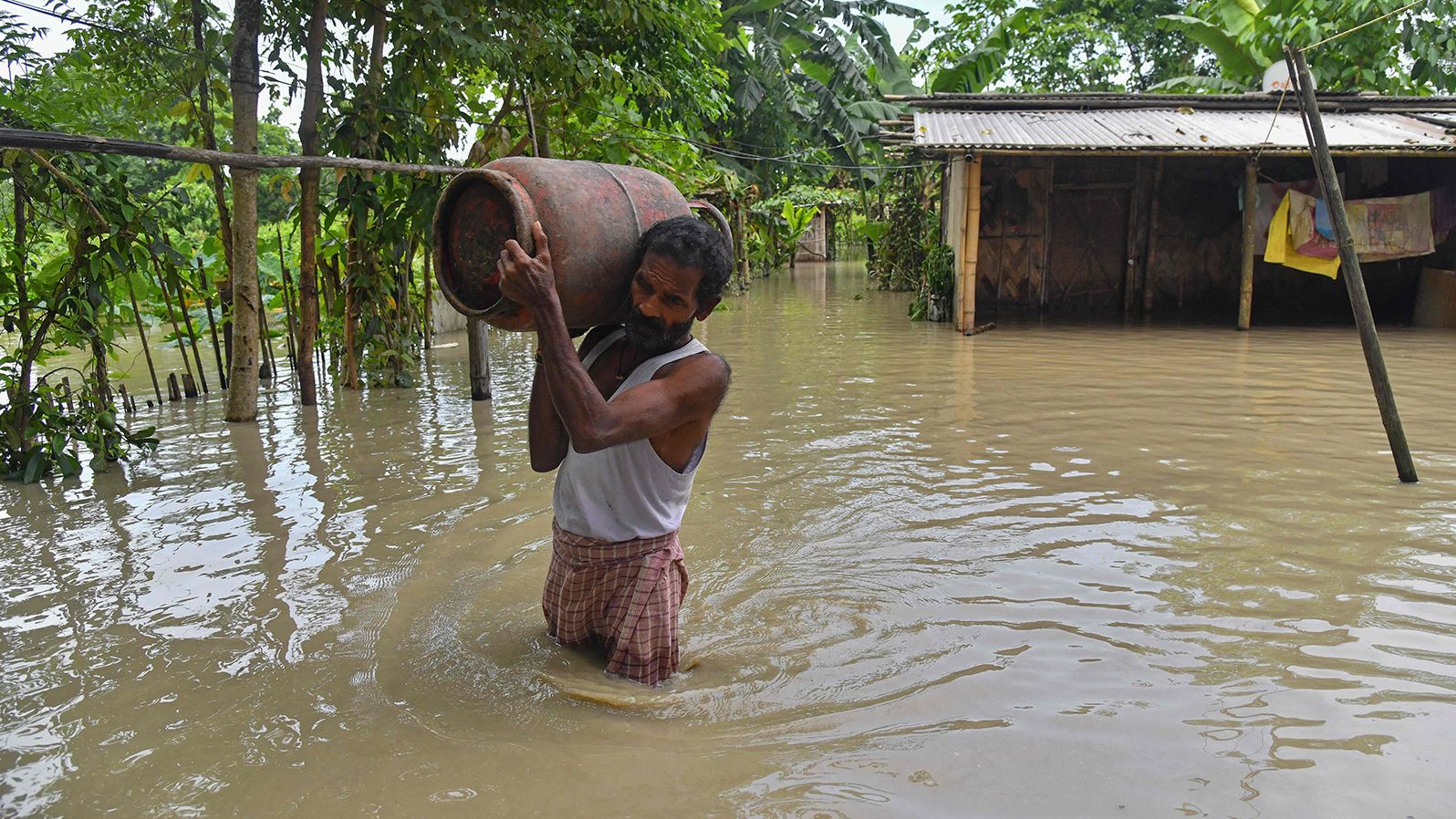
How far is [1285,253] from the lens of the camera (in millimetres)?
11969

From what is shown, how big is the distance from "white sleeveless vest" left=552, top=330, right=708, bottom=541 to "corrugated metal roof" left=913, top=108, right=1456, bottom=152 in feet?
27.4

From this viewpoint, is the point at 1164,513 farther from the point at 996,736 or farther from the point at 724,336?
the point at 724,336

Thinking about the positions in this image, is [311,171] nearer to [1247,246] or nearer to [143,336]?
[143,336]

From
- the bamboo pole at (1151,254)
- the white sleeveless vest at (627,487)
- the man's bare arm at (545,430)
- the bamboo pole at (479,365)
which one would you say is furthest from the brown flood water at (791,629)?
the bamboo pole at (1151,254)

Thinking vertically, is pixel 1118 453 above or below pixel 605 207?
below

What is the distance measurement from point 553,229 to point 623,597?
954mm

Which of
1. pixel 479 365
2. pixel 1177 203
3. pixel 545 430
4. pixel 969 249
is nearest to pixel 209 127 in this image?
pixel 479 365

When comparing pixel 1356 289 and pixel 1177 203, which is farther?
pixel 1177 203

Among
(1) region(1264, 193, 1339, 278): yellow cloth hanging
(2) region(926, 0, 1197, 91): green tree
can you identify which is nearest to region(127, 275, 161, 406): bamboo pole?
(1) region(1264, 193, 1339, 278): yellow cloth hanging

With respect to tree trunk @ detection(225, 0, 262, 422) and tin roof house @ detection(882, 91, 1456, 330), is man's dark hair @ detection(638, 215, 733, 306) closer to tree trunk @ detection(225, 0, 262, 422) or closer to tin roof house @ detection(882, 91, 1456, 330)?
tree trunk @ detection(225, 0, 262, 422)

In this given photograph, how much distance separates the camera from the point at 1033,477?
5.37 metres

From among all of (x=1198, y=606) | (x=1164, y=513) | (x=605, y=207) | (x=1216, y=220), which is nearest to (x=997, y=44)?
(x=1216, y=220)

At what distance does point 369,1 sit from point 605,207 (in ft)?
16.3

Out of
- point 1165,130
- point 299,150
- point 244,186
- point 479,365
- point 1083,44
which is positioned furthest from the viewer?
point 1083,44
